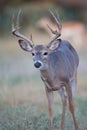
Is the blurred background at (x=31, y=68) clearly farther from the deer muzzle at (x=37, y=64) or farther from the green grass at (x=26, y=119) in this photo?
the deer muzzle at (x=37, y=64)

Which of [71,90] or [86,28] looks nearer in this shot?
[71,90]

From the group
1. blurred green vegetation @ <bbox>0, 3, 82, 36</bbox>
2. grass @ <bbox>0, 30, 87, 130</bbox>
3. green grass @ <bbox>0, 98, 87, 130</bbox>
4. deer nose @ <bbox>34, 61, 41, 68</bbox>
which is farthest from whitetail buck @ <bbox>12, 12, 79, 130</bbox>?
blurred green vegetation @ <bbox>0, 3, 82, 36</bbox>

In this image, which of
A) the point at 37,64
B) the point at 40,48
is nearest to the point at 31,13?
the point at 40,48

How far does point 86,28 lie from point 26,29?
271cm

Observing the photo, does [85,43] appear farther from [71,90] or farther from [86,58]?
[71,90]

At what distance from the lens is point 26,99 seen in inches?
559

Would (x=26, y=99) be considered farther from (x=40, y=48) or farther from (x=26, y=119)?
(x=40, y=48)

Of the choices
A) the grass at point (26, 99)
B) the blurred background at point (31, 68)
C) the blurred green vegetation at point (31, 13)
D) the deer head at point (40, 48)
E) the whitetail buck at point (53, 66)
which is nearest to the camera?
the deer head at point (40, 48)

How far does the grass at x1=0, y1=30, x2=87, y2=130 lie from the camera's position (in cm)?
1066

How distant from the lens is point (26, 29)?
3209 cm

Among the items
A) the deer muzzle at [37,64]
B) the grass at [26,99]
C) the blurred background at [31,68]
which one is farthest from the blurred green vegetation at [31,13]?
the deer muzzle at [37,64]

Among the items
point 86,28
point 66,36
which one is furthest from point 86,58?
point 86,28

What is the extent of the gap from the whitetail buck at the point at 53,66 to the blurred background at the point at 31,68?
1.36 ft

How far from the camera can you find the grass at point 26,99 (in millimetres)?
10664
